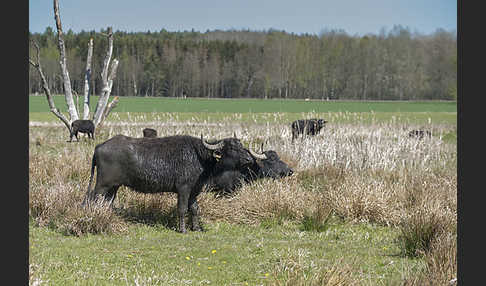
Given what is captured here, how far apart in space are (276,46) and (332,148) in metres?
82.5

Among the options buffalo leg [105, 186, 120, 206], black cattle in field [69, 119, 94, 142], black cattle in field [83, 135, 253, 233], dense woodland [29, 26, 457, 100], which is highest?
dense woodland [29, 26, 457, 100]

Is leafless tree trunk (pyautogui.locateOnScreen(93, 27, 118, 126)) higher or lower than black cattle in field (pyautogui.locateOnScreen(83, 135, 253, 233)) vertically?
higher

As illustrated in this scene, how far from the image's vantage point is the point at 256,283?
6.15m

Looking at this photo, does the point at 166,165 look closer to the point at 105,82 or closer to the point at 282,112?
the point at 105,82

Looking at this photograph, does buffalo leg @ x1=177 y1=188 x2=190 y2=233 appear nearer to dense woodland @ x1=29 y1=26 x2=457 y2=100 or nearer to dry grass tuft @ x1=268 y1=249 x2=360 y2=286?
dry grass tuft @ x1=268 y1=249 x2=360 y2=286

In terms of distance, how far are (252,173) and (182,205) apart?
320 cm

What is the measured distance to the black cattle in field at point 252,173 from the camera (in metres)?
9.79

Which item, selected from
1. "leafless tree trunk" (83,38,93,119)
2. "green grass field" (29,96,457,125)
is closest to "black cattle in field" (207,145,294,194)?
"leafless tree trunk" (83,38,93,119)

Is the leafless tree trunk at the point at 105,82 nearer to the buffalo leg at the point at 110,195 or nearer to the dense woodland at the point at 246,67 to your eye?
the buffalo leg at the point at 110,195

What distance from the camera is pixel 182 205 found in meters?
8.90

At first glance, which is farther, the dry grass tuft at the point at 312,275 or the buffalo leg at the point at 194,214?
the buffalo leg at the point at 194,214

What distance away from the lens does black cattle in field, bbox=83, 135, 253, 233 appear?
8.91 meters

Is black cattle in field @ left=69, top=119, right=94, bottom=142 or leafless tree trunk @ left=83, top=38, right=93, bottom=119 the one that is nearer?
black cattle in field @ left=69, top=119, right=94, bottom=142

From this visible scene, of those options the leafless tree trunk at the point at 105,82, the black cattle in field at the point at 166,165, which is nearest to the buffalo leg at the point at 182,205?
the black cattle in field at the point at 166,165
